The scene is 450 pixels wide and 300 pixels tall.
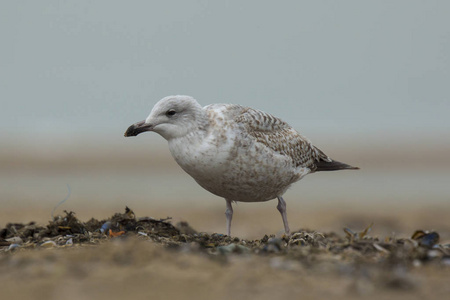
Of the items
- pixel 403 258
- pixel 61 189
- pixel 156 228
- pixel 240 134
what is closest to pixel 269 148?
pixel 240 134

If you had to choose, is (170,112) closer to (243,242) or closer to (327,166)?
(243,242)

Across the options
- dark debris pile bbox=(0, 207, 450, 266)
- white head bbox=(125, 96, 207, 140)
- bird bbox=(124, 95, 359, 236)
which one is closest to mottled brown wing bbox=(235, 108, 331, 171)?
bird bbox=(124, 95, 359, 236)

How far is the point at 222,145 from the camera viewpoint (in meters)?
6.63

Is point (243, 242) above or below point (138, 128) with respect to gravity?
below

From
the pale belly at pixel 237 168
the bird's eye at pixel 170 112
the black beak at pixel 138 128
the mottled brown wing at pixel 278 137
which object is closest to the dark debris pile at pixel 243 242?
the pale belly at pixel 237 168

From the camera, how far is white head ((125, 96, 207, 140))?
6703mm

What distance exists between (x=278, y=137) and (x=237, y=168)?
1.04 meters

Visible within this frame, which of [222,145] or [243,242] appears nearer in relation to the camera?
[243,242]

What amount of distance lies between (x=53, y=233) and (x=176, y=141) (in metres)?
1.50

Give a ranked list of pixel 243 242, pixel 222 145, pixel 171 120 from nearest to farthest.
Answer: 1. pixel 243 242
2. pixel 222 145
3. pixel 171 120

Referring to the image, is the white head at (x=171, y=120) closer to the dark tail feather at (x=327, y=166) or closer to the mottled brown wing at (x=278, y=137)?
the mottled brown wing at (x=278, y=137)

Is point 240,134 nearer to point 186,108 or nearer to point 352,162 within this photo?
point 186,108

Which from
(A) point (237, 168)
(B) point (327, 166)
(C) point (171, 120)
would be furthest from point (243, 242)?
(B) point (327, 166)

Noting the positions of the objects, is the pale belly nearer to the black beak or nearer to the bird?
the bird
